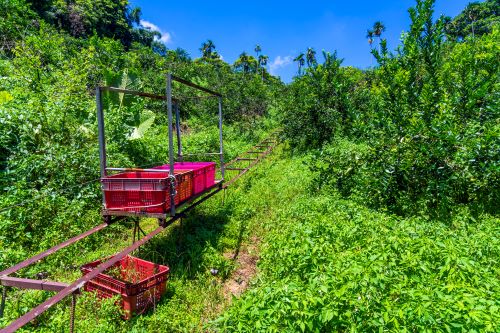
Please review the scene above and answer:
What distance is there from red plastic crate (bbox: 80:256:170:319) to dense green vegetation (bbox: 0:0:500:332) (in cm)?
14

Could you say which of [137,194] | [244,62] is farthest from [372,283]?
[244,62]

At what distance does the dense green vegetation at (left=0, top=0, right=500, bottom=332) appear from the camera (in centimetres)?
246

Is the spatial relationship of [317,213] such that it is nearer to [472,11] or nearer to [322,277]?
[322,277]

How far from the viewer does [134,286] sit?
3645 mm

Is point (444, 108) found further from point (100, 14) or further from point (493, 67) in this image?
point (100, 14)

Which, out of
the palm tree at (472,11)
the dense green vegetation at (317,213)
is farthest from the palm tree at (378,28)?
the dense green vegetation at (317,213)

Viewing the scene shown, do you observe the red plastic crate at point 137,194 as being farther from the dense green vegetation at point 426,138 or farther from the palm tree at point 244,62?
the palm tree at point 244,62

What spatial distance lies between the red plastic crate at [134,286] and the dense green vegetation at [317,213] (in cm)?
14

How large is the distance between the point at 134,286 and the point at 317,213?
295cm

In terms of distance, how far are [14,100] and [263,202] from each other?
20.3ft

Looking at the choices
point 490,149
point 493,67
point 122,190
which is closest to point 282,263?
point 122,190

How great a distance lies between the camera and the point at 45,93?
782cm

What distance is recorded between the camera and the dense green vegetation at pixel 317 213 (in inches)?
96.8

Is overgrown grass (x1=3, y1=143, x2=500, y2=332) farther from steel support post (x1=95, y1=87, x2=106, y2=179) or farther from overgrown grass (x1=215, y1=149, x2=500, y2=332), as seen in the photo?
steel support post (x1=95, y1=87, x2=106, y2=179)
